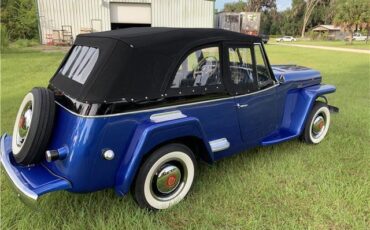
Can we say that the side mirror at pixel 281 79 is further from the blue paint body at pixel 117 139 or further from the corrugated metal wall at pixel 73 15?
the corrugated metal wall at pixel 73 15

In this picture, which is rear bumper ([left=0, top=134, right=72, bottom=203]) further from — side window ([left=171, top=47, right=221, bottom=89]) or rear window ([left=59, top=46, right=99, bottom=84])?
side window ([left=171, top=47, right=221, bottom=89])

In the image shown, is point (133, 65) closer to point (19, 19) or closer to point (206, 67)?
point (206, 67)

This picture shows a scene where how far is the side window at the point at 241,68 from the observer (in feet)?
11.6

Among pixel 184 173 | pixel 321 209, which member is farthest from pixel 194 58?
pixel 321 209

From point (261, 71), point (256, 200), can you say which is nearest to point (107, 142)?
point (256, 200)

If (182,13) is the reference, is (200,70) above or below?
below

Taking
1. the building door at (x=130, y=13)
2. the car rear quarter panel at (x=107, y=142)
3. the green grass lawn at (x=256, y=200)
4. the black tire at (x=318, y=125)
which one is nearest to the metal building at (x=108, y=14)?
the building door at (x=130, y=13)

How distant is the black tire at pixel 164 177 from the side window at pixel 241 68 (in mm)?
1007

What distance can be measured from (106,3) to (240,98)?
862 inches

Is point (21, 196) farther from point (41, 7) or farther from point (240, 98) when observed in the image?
point (41, 7)

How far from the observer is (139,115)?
109 inches

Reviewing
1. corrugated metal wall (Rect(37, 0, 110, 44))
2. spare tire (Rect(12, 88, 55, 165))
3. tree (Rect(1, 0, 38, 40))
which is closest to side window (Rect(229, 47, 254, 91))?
spare tire (Rect(12, 88, 55, 165))

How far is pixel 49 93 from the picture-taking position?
2855 mm

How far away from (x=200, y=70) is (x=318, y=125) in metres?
2.35
